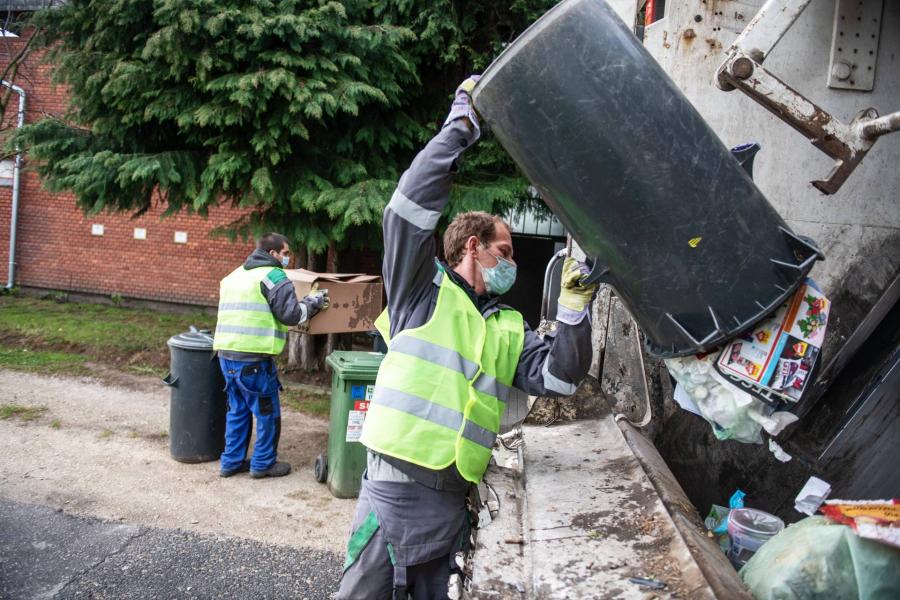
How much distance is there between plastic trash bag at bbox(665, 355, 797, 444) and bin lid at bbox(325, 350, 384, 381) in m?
3.30

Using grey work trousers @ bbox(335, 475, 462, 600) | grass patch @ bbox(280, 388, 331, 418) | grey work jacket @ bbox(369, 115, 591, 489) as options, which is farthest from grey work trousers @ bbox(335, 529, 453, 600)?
grass patch @ bbox(280, 388, 331, 418)

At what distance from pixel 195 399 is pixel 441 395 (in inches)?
155

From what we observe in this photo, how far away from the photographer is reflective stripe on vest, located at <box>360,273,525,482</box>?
2.07 m

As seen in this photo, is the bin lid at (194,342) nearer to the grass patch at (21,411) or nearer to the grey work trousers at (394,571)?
the grass patch at (21,411)

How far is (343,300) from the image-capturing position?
5801mm

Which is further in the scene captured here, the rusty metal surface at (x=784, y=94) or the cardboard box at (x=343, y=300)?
the cardboard box at (x=343, y=300)

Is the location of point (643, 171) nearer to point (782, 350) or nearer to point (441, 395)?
point (782, 350)

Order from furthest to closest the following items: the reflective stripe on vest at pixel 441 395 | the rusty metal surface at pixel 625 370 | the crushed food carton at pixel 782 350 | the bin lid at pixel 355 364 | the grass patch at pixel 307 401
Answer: the grass patch at pixel 307 401
the bin lid at pixel 355 364
the rusty metal surface at pixel 625 370
the reflective stripe on vest at pixel 441 395
the crushed food carton at pixel 782 350

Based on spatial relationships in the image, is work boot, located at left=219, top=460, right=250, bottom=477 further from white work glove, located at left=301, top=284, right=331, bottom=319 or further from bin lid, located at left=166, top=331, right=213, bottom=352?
white work glove, located at left=301, top=284, right=331, bottom=319

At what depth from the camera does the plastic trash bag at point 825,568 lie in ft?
4.90

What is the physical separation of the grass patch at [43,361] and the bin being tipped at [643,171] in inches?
310

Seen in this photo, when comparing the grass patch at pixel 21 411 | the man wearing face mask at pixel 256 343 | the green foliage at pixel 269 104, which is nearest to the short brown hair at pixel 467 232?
the man wearing face mask at pixel 256 343

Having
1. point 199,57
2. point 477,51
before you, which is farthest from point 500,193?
point 199,57

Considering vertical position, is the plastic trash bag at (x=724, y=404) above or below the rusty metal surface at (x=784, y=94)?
below
